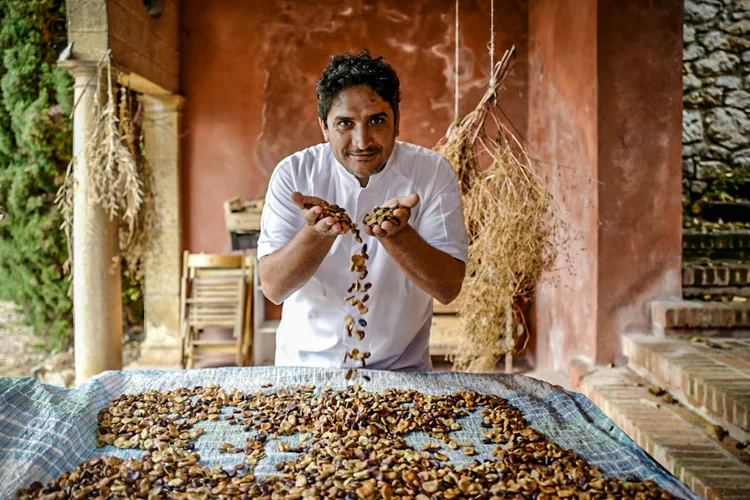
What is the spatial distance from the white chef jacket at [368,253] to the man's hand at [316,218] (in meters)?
0.30

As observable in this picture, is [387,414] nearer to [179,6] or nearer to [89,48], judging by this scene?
[89,48]

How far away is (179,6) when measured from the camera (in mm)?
5637

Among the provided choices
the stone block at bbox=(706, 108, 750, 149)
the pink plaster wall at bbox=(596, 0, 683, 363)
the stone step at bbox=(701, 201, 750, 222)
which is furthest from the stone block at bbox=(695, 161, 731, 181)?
the pink plaster wall at bbox=(596, 0, 683, 363)

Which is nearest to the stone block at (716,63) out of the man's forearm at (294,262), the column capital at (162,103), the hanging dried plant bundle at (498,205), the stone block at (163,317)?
the hanging dried plant bundle at (498,205)

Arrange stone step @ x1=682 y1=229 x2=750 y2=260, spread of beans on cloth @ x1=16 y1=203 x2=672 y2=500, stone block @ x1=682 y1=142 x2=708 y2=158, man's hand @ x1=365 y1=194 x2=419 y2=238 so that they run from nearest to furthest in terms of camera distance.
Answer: spread of beans on cloth @ x1=16 y1=203 x2=672 y2=500, man's hand @ x1=365 y1=194 x2=419 y2=238, stone step @ x1=682 y1=229 x2=750 y2=260, stone block @ x1=682 y1=142 x2=708 y2=158

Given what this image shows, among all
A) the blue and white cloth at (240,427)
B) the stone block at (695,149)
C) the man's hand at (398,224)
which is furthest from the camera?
the stone block at (695,149)

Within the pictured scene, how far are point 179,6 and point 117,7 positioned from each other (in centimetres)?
124

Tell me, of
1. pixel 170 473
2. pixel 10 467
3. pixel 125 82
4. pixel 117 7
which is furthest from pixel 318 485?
pixel 125 82

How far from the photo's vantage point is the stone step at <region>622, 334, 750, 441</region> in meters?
2.65

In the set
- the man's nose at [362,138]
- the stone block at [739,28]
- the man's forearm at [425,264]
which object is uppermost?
the stone block at [739,28]

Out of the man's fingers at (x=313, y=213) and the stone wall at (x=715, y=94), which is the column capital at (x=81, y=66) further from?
the stone wall at (x=715, y=94)

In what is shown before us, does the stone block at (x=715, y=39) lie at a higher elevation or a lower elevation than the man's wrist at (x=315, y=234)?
higher

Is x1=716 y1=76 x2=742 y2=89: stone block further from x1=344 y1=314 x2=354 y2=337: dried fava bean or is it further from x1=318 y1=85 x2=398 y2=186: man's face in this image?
x1=344 y1=314 x2=354 y2=337: dried fava bean

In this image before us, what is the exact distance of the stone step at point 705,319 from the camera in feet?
11.6
